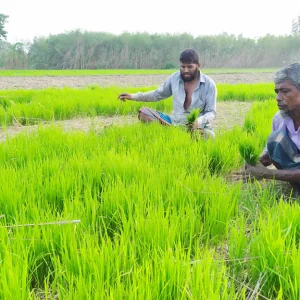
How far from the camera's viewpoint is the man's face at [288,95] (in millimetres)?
1882

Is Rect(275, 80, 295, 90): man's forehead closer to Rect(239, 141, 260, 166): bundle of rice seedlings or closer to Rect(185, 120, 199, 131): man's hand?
Rect(239, 141, 260, 166): bundle of rice seedlings

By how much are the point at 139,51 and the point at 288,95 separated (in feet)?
92.4

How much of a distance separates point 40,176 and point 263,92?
6.00 m

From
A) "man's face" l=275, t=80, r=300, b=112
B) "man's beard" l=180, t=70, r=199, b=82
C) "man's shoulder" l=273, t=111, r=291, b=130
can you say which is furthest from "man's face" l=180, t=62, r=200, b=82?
"man's face" l=275, t=80, r=300, b=112

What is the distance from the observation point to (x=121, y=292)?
0.95m

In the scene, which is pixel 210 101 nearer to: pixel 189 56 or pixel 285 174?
pixel 189 56

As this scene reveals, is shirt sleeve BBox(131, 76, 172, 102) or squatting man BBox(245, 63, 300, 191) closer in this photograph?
squatting man BBox(245, 63, 300, 191)

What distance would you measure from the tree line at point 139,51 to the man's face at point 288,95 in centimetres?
2680

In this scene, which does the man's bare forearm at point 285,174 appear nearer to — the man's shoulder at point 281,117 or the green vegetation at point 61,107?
the man's shoulder at point 281,117

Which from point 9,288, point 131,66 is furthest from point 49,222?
point 131,66

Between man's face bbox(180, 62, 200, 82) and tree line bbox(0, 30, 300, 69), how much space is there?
2518 cm

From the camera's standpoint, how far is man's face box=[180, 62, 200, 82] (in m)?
3.40

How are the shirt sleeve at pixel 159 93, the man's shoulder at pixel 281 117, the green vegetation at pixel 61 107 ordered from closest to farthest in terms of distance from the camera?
the man's shoulder at pixel 281 117, the shirt sleeve at pixel 159 93, the green vegetation at pixel 61 107

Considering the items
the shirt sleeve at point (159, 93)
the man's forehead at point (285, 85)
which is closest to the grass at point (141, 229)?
the man's forehead at point (285, 85)
